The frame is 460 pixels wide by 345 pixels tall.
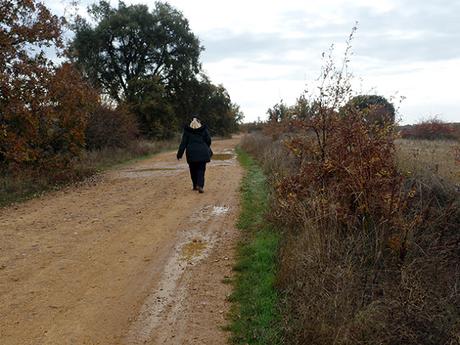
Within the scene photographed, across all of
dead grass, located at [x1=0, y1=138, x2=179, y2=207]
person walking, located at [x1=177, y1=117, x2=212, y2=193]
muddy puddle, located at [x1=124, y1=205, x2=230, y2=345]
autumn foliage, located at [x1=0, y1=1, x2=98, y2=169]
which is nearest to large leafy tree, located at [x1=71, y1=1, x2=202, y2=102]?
dead grass, located at [x1=0, y1=138, x2=179, y2=207]

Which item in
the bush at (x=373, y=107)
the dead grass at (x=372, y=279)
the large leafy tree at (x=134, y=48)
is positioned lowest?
the dead grass at (x=372, y=279)

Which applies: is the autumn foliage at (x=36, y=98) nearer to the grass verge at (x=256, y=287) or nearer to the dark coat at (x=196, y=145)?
the dark coat at (x=196, y=145)

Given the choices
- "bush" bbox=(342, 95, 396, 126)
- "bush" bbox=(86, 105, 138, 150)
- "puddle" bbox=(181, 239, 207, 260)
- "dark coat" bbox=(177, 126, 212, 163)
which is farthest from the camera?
"bush" bbox=(86, 105, 138, 150)

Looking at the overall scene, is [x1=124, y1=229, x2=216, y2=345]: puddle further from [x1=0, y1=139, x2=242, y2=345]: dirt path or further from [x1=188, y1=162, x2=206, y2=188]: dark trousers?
[x1=188, y1=162, x2=206, y2=188]: dark trousers

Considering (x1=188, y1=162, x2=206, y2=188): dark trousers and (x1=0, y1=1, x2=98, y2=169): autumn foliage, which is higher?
(x1=0, y1=1, x2=98, y2=169): autumn foliage

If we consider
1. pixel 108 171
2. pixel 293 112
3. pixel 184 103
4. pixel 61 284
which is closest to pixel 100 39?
pixel 184 103

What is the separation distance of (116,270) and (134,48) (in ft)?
116

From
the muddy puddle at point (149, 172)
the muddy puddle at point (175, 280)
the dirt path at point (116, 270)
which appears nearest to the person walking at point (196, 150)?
the dirt path at point (116, 270)

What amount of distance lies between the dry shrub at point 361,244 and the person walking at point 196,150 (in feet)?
13.8

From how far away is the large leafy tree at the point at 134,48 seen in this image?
3741 centimetres

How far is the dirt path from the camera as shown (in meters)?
4.45

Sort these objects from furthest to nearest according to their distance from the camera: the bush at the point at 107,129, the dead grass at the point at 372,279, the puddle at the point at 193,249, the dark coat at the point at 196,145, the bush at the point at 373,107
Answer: the bush at the point at 107,129 < the dark coat at the point at 196,145 < the bush at the point at 373,107 < the puddle at the point at 193,249 < the dead grass at the point at 372,279

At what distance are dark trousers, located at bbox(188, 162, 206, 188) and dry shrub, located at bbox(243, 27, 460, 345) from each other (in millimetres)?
4211

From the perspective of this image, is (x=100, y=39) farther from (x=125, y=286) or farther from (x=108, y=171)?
(x=125, y=286)
